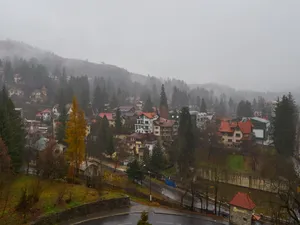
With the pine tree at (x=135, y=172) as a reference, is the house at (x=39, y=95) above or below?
above

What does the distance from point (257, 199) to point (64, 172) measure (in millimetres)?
21719

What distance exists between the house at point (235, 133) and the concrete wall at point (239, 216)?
25.4 metres

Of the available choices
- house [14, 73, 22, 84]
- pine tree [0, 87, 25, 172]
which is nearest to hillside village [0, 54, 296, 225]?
pine tree [0, 87, 25, 172]

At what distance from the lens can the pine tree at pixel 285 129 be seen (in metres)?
37.4

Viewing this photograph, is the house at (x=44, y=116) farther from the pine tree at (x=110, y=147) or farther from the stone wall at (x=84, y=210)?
the stone wall at (x=84, y=210)

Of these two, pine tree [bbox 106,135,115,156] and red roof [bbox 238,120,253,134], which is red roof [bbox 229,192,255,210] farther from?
red roof [bbox 238,120,253,134]

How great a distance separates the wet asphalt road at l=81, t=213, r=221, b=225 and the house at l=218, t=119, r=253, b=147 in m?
26.6

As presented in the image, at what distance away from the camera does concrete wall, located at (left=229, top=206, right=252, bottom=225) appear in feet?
70.8

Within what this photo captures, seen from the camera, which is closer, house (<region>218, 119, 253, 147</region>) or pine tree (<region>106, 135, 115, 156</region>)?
pine tree (<region>106, 135, 115, 156</region>)

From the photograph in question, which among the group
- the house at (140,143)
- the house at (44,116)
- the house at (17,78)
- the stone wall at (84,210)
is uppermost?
the house at (17,78)

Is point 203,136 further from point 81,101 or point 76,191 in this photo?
point 81,101

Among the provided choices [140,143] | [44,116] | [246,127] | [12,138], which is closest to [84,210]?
[12,138]

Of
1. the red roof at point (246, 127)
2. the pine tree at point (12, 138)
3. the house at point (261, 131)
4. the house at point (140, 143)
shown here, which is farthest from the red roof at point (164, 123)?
the pine tree at point (12, 138)

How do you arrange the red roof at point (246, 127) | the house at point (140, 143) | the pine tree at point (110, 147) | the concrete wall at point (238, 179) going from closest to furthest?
the concrete wall at point (238, 179) < the pine tree at point (110, 147) < the house at point (140, 143) < the red roof at point (246, 127)
